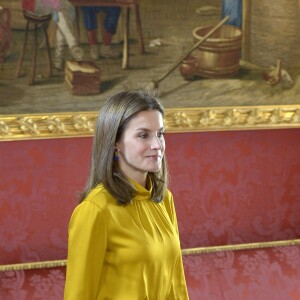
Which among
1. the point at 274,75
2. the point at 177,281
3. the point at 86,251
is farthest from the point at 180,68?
the point at 86,251

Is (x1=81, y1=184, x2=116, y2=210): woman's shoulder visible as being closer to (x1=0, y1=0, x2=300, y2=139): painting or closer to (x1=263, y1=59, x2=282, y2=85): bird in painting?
(x1=0, y1=0, x2=300, y2=139): painting

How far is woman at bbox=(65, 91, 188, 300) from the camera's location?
1.53 meters

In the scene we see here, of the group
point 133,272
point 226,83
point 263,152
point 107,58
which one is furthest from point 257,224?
point 133,272

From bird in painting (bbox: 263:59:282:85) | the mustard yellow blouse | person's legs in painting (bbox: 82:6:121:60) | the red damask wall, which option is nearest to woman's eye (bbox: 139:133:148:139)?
the mustard yellow blouse

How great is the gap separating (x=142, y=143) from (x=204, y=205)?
6.03ft

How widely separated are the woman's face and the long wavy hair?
0.06 ft

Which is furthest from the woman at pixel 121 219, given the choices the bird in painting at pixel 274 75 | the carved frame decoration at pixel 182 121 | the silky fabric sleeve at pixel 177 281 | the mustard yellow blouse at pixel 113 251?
the bird in painting at pixel 274 75

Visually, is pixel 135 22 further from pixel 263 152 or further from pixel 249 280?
pixel 249 280

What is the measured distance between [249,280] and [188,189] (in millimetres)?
671

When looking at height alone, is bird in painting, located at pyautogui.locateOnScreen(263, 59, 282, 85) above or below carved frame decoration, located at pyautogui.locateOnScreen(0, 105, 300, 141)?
above

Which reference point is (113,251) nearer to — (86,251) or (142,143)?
(86,251)

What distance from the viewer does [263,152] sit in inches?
135

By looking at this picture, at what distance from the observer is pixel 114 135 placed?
1.57m

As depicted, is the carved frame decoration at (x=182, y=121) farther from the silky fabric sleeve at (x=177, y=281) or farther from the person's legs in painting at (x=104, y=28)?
the silky fabric sleeve at (x=177, y=281)
